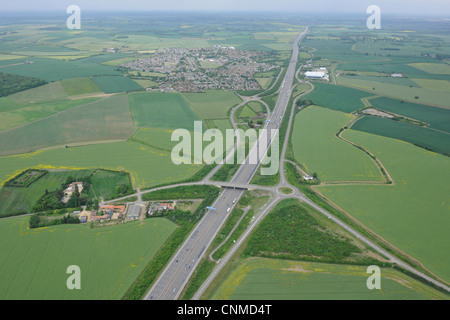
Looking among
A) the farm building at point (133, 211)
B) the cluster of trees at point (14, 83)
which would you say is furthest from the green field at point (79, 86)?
the farm building at point (133, 211)

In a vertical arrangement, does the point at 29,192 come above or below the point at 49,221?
above

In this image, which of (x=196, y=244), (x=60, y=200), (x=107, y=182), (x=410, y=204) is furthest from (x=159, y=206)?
(x=410, y=204)

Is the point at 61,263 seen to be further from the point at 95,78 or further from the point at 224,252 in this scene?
the point at 95,78

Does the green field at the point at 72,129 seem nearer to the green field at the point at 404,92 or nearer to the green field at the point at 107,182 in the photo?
the green field at the point at 107,182

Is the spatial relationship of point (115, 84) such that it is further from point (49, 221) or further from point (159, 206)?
point (159, 206)

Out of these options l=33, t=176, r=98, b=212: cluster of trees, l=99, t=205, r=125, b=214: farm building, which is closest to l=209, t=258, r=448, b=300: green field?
l=99, t=205, r=125, b=214: farm building

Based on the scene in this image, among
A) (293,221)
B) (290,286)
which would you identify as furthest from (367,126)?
(290,286)
